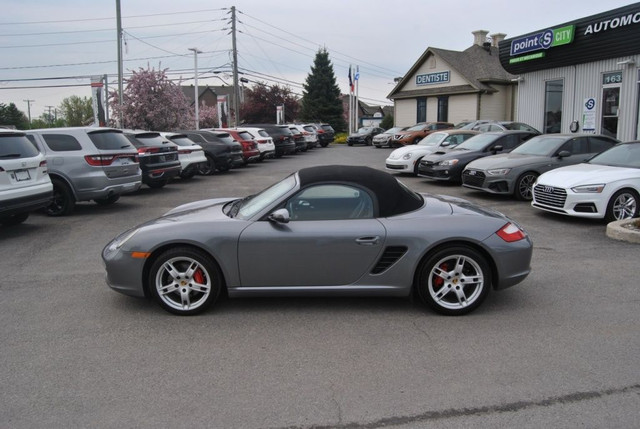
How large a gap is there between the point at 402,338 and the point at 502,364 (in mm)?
833

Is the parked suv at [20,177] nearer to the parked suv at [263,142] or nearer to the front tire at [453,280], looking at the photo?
the front tire at [453,280]

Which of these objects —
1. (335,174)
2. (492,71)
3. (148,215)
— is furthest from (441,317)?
(492,71)

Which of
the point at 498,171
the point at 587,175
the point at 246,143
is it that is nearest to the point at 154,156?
the point at 246,143

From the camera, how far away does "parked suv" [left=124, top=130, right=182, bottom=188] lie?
1383 cm

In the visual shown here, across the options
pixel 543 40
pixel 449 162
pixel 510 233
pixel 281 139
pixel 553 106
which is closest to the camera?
pixel 510 233

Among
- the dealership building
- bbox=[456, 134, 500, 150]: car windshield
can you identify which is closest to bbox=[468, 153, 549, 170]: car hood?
bbox=[456, 134, 500, 150]: car windshield

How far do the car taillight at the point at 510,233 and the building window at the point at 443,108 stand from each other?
34.0 metres

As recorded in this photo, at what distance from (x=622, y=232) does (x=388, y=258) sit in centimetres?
478

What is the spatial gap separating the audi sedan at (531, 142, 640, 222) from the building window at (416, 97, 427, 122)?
31.3m

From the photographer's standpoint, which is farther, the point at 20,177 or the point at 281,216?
the point at 20,177

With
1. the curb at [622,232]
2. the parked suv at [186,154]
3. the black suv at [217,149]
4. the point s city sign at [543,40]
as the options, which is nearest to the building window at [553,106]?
the point s city sign at [543,40]

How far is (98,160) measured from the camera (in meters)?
10.8

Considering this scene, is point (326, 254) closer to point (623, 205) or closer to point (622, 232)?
point (622, 232)

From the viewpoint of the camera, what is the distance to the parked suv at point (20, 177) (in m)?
8.43
